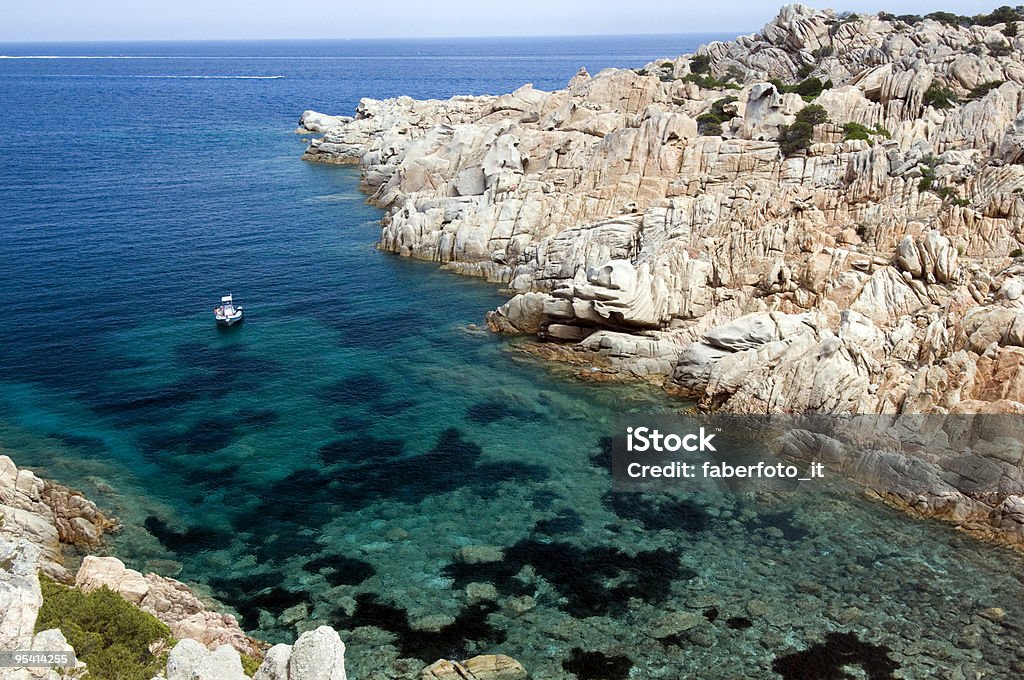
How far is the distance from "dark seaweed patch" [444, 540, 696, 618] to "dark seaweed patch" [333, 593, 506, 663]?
91.8 inches

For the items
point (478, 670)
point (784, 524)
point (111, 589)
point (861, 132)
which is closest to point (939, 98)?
point (861, 132)

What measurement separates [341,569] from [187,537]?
815cm

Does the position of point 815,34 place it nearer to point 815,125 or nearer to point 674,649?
point 815,125

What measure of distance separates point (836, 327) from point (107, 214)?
81.6 m

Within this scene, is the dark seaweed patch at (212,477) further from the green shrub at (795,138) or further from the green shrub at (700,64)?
the green shrub at (700,64)

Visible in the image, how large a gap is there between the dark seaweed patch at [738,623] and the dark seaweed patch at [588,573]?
9.41 ft

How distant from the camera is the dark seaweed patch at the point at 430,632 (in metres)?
31.4

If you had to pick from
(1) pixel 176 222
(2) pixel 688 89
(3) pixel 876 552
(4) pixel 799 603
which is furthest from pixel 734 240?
(1) pixel 176 222

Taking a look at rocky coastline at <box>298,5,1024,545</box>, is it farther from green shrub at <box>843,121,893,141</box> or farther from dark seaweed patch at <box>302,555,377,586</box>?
dark seaweed patch at <box>302,555,377,586</box>

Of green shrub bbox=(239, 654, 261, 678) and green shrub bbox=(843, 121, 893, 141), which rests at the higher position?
green shrub bbox=(843, 121, 893, 141)

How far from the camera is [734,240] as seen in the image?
6203 centimetres

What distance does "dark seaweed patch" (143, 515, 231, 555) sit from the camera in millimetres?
37656

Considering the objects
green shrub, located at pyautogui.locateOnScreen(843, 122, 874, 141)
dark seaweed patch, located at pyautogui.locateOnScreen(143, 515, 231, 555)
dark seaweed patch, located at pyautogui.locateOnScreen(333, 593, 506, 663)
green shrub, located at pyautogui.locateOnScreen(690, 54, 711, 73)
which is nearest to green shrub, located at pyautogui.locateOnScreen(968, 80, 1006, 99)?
green shrub, located at pyautogui.locateOnScreen(843, 122, 874, 141)

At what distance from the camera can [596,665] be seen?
30.7 meters
